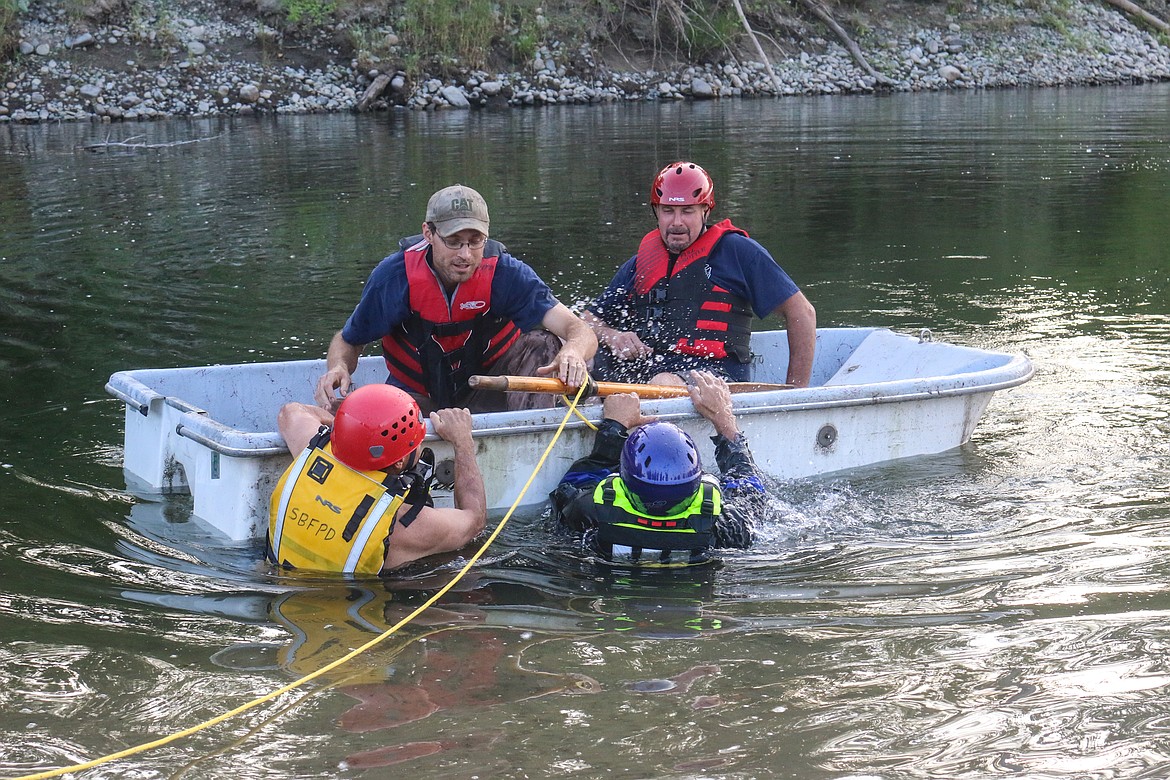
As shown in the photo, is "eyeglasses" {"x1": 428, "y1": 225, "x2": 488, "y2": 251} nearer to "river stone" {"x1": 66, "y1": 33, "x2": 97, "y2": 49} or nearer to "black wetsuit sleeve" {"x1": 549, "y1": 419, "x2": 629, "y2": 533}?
"black wetsuit sleeve" {"x1": 549, "y1": 419, "x2": 629, "y2": 533}

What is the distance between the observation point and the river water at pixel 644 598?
367cm

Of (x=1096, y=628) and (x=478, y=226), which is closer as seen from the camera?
(x=1096, y=628)

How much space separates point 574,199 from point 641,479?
1101 centimetres

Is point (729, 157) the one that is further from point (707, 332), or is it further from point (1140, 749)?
point (1140, 749)

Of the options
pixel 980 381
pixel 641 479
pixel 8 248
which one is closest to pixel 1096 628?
pixel 641 479

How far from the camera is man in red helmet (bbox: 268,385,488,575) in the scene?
15.6 feet

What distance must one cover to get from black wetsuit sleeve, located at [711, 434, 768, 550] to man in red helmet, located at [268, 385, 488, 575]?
1141 millimetres

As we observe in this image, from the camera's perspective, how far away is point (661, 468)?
16.2 feet

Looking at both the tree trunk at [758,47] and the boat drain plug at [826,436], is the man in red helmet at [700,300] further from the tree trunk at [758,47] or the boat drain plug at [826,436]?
the tree trunk at [758,47]

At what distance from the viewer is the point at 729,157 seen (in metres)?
19.4

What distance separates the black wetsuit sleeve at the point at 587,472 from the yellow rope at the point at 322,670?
138mm

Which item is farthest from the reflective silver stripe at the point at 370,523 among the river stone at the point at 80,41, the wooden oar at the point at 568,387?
the river stone at the point at 80,41

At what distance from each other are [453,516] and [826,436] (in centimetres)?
203

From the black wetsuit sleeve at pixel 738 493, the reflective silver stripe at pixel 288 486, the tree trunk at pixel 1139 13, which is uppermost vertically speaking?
the tree trunk at pixel 1139 13
